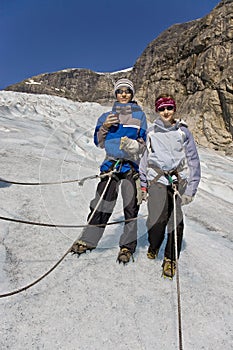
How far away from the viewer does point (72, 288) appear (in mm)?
2256

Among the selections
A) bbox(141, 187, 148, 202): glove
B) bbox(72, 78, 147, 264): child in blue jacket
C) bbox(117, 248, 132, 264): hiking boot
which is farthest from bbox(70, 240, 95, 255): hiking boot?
bbox(141, 187, 148, 202): glove

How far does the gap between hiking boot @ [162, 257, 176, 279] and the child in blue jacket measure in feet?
1.17

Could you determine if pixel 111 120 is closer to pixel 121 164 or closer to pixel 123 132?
pixel 123 132

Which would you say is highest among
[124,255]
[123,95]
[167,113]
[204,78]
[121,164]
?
[204,78]

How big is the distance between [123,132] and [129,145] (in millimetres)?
169

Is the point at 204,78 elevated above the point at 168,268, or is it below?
above

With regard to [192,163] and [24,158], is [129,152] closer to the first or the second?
[192,163]

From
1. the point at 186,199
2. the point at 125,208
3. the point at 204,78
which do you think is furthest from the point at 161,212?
the point at 204,78

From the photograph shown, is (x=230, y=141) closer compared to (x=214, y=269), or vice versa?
(x=214, y=269)

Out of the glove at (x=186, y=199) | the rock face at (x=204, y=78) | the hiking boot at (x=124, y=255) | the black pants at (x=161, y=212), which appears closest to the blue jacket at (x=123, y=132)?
the black pants at (x=161, y=212)

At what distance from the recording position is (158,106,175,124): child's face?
255 centimetres

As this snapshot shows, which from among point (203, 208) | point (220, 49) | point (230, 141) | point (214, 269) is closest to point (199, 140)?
point (230, 141)

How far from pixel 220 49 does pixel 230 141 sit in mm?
7610

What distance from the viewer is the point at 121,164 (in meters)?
2.76
